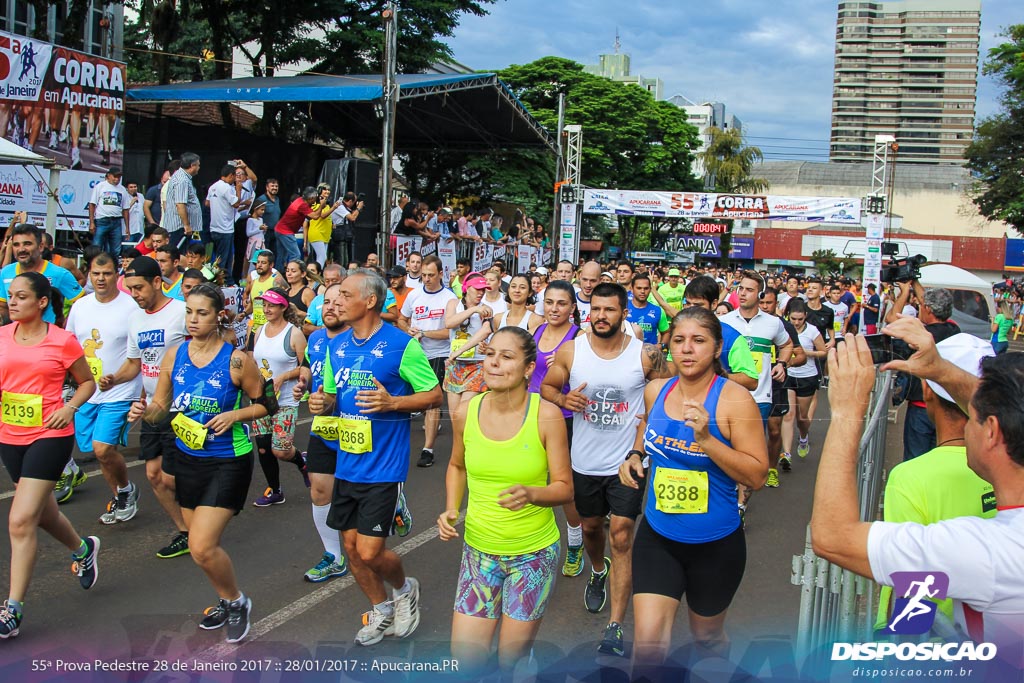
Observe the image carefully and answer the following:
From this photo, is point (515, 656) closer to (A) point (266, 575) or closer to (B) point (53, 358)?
(A) point (266, 575)

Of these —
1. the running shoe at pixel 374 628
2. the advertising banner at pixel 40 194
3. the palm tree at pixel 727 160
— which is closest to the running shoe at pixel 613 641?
the running shoe at pixel 374 628

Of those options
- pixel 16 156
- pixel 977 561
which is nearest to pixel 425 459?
pixel 16 156

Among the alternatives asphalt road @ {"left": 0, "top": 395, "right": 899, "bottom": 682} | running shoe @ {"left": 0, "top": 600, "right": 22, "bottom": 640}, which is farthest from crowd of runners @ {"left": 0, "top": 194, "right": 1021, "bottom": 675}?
asphalt road @ {"left": 0, "top": 395, "right": 899, "bottom": 682}

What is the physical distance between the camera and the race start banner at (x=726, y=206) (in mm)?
21828

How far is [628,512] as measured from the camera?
175 inches

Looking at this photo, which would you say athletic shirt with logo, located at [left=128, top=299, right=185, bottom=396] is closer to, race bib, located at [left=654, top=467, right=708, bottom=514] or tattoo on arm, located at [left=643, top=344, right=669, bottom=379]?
tattoo on arm, located at [left=643, top=344, right=669, bottom=379]

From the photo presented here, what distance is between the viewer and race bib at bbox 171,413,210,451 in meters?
4.32

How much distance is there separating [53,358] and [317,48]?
21.4 metres

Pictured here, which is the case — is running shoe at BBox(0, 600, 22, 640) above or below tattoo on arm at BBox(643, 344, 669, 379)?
below

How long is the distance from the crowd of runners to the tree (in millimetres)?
27788

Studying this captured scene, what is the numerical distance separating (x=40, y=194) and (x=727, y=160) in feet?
178

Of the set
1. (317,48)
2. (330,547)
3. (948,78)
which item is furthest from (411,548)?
(948,78)

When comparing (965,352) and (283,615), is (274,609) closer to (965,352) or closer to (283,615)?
(283,615)

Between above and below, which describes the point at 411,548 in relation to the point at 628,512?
below
